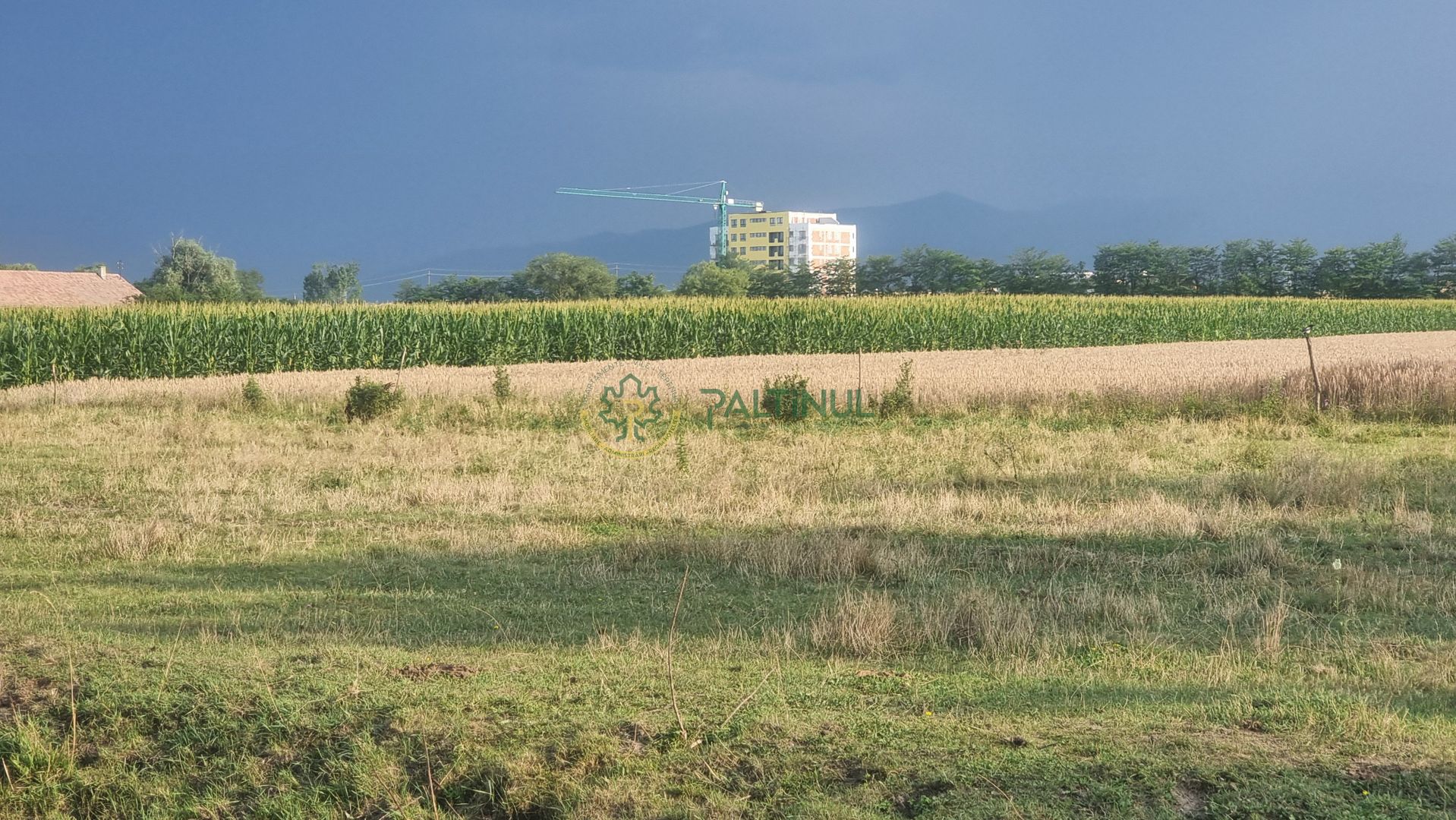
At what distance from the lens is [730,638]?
7254 millimetres

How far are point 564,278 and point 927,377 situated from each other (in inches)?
3806

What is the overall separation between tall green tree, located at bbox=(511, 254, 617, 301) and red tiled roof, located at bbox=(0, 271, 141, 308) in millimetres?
50350

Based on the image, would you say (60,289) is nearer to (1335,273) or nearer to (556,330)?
(556,330)

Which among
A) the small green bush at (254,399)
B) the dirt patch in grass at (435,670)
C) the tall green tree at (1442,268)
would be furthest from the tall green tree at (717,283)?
the dirt patch in grass at (435,670)

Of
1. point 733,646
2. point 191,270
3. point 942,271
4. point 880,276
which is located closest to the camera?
point 733,646

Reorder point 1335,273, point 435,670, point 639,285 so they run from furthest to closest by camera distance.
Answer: point 639,285
point 1335,273
point 435,670

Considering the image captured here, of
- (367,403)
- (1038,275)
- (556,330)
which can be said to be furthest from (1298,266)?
(367,403)

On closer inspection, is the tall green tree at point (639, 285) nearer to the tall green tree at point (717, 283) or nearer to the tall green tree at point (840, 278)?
the tall green tree at point (717, 283)

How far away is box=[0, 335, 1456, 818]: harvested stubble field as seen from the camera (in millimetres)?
5270

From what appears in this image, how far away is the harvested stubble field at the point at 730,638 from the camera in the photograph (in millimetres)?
5270

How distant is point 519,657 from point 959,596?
322 cm

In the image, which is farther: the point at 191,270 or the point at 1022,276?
the point at 1022,276

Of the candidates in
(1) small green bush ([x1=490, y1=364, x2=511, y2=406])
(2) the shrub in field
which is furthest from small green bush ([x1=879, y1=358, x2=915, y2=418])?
(2) the shrub in field

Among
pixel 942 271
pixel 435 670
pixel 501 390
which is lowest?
pixel 435 670
